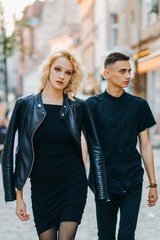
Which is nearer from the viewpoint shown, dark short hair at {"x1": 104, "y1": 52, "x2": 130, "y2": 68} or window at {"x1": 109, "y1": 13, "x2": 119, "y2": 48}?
dark short hair at {"x1": 104, "y1": 52, "x2": 130, "y2": 68}

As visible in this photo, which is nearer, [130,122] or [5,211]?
[130,122]

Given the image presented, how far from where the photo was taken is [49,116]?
346 centimetres

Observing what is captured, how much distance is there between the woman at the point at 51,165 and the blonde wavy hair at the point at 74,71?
9cm

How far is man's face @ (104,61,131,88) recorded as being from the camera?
3873 millimetres

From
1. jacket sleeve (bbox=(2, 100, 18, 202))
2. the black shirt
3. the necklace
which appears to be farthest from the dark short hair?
jacket sleeve (bbox=(2, 100, 18, 202))

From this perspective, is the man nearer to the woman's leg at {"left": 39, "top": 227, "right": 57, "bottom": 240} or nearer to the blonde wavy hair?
the blonde wavy hair

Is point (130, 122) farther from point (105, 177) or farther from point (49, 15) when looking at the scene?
point (49, 15)

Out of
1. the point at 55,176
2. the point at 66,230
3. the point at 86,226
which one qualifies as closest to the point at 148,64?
the point at 86,226

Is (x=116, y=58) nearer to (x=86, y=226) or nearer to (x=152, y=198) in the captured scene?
(x=152, y=198)

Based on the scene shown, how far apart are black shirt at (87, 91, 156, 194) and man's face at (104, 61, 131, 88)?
94mm

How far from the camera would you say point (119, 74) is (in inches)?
153

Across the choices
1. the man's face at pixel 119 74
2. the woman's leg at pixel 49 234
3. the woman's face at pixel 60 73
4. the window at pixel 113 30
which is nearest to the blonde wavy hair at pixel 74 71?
the woman's face at pixel 60 73

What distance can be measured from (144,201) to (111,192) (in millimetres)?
3682

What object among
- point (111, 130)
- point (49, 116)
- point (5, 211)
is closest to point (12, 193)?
point (49, 116)
